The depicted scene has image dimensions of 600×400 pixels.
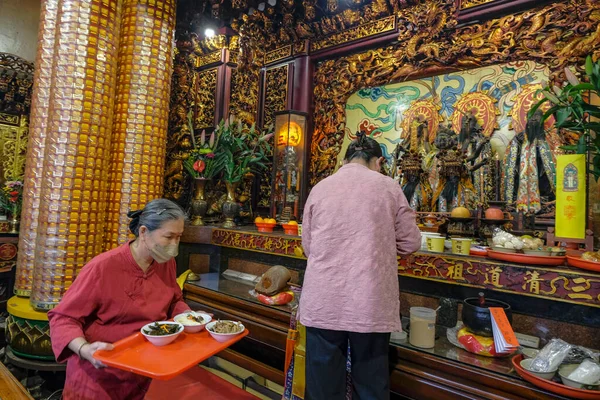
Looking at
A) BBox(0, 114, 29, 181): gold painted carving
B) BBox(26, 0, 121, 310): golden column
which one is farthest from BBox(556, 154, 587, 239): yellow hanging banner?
BBox(0, 114, 29, 181): gold painted carving

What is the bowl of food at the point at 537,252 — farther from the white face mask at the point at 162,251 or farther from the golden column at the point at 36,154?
the golden column at the point at 36,154

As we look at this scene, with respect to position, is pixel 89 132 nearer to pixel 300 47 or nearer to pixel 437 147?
pixel 300 47

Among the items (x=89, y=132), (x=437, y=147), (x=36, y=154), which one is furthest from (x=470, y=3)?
(x=36, y=154)

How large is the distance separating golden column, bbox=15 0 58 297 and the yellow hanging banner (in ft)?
12.8

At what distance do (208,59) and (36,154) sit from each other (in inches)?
99.6

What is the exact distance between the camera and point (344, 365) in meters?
1.76

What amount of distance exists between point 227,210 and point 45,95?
6.27 ft

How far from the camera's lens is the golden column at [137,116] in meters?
3.48

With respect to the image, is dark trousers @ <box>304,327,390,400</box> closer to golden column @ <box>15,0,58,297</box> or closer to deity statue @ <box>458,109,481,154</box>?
deity statue @ <box>458,109,481,154</box>

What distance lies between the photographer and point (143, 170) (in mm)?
3531

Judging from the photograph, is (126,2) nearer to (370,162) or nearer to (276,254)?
(276,254)

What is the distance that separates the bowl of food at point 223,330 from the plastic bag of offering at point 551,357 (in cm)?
130

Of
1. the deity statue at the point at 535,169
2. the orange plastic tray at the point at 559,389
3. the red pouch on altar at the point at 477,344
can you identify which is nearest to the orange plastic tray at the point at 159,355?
the red pouch on altar at the point at 477,344

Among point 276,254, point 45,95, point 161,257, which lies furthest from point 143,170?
point 161,257
